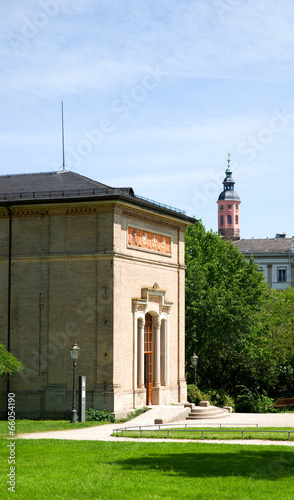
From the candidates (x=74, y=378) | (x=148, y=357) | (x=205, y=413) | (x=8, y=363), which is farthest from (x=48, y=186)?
(x=205, y=413)

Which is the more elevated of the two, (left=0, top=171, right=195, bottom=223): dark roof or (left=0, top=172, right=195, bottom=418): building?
(left=0, top=171, right=195, bottom=223): dark roof

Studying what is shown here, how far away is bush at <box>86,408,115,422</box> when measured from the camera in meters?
36.8

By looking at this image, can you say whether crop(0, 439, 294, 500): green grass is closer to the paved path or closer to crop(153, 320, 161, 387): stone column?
the paved path

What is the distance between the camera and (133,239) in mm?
41625

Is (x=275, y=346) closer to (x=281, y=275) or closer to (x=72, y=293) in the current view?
(x=72, y=293)

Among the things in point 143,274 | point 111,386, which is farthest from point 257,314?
point 111,386

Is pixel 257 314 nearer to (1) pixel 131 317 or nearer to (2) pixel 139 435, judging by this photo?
(1) pixel 131 317

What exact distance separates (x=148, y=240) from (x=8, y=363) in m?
11.0

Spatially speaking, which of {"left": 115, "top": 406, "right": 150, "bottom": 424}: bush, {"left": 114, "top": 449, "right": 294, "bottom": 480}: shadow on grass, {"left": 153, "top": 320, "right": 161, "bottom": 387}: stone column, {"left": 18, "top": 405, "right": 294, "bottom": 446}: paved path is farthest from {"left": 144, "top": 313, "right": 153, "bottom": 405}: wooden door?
{"left": 114, "top": 449, "right": 294, "bottom": 480}: shadow on grass

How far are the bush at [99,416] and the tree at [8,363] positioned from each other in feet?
14.1

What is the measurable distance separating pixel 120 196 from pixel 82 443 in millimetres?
15775

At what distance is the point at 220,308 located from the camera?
55344 mm

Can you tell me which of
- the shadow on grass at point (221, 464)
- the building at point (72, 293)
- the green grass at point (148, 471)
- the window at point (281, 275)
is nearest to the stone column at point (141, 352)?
the building at point (72, 293)

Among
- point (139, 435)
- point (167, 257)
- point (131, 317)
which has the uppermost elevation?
point (167, 257)
